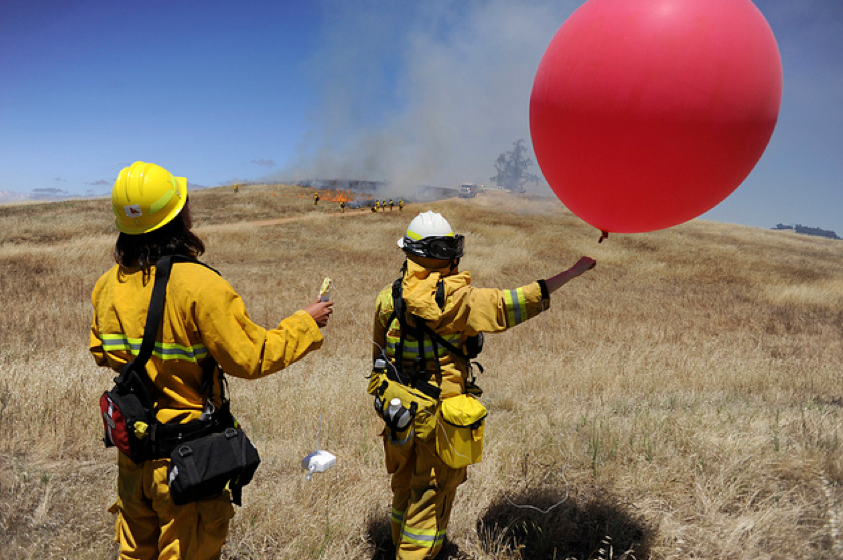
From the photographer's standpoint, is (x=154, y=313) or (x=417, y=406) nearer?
(x=154, y=313)

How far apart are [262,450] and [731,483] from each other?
356cm

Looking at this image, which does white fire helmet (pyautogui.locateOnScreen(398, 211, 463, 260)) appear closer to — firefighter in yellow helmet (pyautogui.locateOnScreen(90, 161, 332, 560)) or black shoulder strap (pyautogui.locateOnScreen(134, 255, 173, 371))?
firefighter in yellow helmet (pyautogui.locateOnScreen(90, 161, 332, 560))

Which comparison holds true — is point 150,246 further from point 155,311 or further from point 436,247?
point 436,247

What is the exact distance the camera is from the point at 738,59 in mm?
2381

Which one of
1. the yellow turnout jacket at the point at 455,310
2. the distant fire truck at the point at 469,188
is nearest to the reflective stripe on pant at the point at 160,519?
the yellow turnout jacket at the point at 455,310

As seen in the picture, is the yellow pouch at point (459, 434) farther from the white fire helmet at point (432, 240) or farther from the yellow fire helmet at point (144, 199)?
the yellow fire helmet at point (144, 199)

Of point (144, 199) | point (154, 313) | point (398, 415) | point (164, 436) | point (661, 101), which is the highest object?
point (661, 101)

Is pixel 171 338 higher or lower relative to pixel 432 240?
lower

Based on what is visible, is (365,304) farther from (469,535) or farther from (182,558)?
(182,558)

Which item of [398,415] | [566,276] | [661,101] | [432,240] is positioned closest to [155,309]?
[398,415]

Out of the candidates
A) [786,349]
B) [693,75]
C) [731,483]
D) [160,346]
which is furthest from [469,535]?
[786,349]

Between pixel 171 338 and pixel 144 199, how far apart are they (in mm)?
569

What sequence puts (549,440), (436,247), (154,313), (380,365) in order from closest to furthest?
(154,313) < (436,247) < (380,365) < (549,440)

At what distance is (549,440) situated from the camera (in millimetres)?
4316
